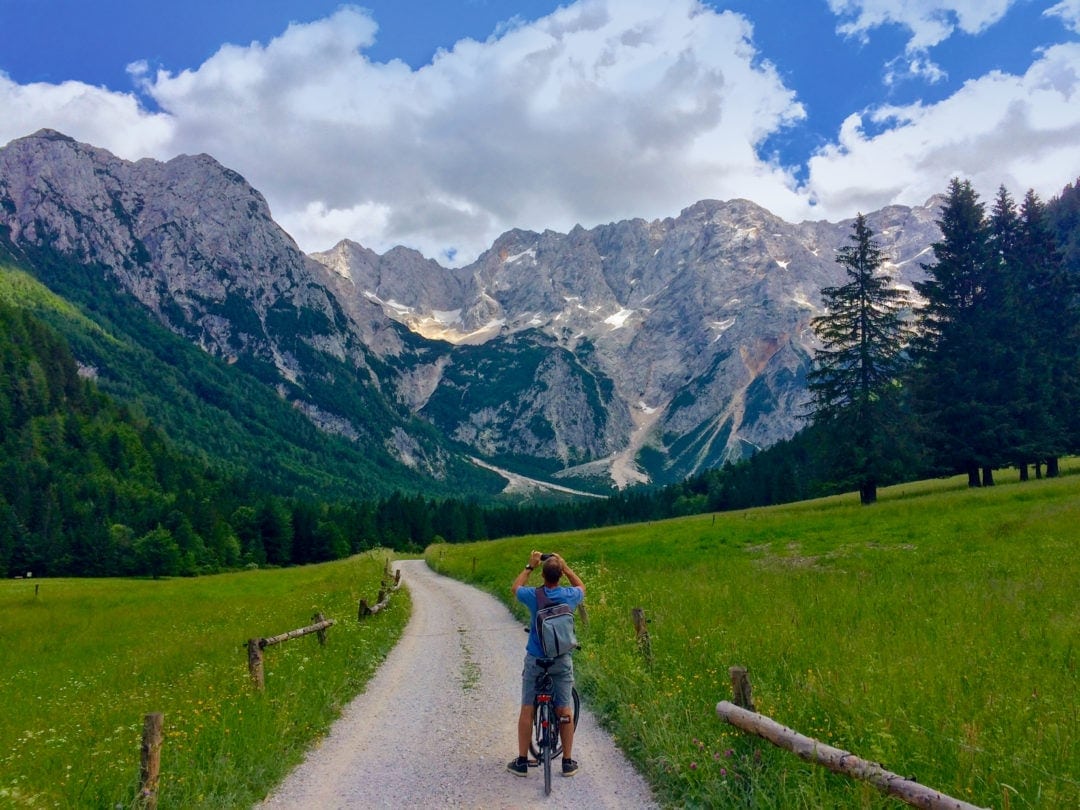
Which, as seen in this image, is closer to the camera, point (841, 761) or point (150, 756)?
point (841, 761)

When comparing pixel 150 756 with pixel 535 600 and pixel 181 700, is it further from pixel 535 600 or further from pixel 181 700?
pixel 181 700

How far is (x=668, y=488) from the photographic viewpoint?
521 ft

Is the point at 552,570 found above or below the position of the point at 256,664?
above

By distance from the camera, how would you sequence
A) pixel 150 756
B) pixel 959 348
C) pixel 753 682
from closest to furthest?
1. pixel 150 756
2. pixel 753 682
3. pixel 959 348

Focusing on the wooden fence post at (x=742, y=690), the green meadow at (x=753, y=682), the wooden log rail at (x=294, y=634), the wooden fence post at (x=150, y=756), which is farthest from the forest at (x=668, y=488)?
the wooden fence post at (x=150, y=756)

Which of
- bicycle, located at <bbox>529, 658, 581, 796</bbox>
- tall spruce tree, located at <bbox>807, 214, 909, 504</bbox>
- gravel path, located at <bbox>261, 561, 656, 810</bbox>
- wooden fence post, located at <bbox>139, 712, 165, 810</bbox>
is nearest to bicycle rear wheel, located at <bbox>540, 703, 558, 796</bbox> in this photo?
bicycle, located at <bbox>529, 658, 581, 796</bbox>

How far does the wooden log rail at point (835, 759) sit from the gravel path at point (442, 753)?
1779 millimetres

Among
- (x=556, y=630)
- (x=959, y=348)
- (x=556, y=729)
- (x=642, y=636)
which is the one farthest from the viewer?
(x=959, y=348)

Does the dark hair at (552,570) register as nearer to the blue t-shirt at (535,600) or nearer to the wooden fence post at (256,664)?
the blue t-shirt at (535,600)

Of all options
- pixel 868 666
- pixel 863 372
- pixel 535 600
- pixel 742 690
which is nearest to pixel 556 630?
pixel 535 600

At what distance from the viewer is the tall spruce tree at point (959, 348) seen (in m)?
A: 45.4

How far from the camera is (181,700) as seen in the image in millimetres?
13383

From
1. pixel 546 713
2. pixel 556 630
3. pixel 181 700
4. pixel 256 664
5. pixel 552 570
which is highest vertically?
pixel 552 570

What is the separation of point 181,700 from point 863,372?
151ft
